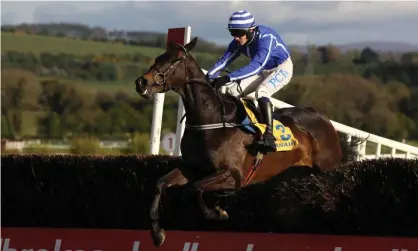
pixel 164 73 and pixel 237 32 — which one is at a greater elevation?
pixel 237 32

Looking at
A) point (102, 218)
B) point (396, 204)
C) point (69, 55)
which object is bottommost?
point (69, 55)

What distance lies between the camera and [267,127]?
20.3 feet

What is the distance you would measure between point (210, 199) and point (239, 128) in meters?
0.58

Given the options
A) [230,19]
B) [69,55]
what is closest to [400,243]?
[230,19]

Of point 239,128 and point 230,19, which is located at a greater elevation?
point 230,19

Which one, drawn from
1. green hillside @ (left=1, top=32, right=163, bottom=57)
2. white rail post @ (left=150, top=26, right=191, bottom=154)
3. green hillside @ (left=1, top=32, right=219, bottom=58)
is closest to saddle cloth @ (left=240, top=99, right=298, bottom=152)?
white rail post @ (left=150, top=26, right=191, bottom=154)

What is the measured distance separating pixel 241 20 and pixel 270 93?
2.42ft

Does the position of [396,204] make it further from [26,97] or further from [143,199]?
[26,97]

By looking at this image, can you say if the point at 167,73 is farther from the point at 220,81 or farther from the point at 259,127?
the point at 259,127

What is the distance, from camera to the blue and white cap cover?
6043 millimetres

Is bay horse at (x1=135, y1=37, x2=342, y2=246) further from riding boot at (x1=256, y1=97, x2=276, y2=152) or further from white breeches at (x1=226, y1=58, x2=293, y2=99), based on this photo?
white breeches at (x1=226, y1=58, x2=293, y2=99)

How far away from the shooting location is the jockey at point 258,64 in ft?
19.9

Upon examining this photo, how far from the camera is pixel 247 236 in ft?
18.9

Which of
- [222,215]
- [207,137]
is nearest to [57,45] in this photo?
[207,137]
